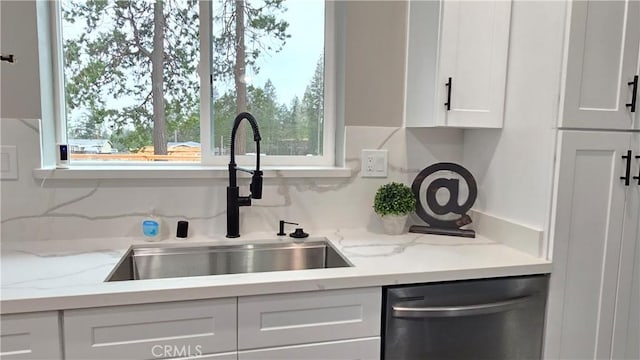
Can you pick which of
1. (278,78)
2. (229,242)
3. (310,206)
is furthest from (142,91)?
(310,206)

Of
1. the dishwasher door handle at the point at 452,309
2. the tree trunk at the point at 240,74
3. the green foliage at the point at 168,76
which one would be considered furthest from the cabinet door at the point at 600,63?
the tree trunk at the point at 240,74

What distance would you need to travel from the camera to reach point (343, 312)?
1.26 m

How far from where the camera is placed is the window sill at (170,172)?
1558 mm

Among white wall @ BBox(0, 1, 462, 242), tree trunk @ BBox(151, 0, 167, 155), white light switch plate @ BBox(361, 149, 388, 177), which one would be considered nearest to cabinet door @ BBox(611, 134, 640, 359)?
white wall @ BBox(0, 1, 462, 242)

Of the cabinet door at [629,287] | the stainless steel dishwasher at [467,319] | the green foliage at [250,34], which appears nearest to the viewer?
the stainless steel dishwasher at [467,319]

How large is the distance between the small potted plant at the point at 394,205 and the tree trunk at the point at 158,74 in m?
1.01

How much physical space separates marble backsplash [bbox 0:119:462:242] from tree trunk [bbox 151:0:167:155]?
268 mm

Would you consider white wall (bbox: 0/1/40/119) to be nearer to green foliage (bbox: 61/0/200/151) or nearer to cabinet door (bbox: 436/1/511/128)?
green foliage (bbox: 61/0/200/151)

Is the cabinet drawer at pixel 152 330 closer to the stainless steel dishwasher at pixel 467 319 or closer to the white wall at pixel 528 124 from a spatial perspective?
the stainless steel dishwasher at pixel 467 319

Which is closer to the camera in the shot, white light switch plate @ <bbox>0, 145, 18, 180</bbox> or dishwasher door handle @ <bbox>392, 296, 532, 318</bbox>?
dishwasher door handle @ <bbox>392, 296, 532, 318</bbox>

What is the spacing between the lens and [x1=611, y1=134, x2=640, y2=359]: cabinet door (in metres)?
1.43

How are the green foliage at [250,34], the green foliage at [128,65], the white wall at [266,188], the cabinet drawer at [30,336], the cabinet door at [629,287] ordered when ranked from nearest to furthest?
the cabinet drawer at [30,336], the cabinet door at [629,287], the white wall at [266,188], the green foliage at [128,65], the green foliage at [250,34]

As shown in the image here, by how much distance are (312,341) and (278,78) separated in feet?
3.85

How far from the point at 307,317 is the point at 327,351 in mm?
129
